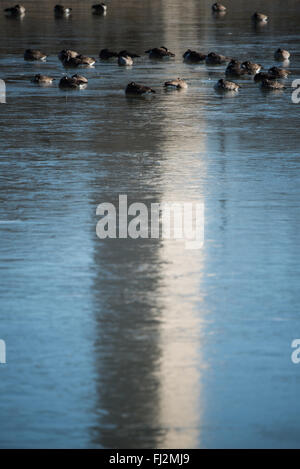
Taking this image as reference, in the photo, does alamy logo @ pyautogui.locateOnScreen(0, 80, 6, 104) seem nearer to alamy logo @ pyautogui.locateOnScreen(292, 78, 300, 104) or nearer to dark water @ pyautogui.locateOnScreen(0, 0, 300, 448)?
dark water @ pyautogui.locateOnScreen(0, 0, 300, 448)

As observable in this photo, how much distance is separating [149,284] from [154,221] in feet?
7.76

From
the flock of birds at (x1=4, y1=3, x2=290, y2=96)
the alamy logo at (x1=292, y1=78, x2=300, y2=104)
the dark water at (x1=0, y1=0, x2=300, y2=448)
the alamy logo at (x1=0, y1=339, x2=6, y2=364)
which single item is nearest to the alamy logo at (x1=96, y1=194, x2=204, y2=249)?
the dark water at (x1=0, y1=0, x2=300, y2=448)

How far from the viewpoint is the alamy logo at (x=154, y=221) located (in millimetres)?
11672

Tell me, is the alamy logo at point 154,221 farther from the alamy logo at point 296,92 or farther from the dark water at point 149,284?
the alamy logo at point 296,92

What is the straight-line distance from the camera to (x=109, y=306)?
30.6ft

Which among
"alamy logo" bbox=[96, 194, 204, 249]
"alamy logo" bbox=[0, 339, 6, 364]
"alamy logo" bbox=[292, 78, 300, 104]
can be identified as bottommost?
"alamy logo" bbox=[0, 339, 6, 364]

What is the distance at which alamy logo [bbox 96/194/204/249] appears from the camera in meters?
11.7

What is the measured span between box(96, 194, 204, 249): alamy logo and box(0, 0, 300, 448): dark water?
151 mm

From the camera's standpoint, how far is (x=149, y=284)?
996 centimetres

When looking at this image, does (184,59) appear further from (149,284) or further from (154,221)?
(149,284)

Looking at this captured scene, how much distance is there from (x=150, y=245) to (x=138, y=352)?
3.21 m

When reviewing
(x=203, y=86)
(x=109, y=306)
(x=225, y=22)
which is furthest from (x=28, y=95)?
(x=225, y=22)

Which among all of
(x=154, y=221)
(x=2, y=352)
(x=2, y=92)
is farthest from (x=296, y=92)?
(x=2, y=352)
